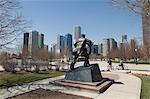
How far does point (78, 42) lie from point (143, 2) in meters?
8.82

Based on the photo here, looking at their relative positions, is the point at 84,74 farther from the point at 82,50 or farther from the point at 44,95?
the point at 44,95

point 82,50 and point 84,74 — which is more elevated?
point 82,50

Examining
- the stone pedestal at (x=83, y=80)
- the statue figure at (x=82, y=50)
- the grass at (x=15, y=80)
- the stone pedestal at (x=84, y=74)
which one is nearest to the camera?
the stone pedestal at (x=83, y=80)

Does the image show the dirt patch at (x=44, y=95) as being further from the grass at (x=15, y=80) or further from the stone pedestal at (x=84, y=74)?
the grass at (x=15, y=80)

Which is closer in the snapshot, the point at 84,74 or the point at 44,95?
the point at 44,95

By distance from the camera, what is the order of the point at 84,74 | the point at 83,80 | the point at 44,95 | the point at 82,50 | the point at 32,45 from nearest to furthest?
1. the point at 44,95
2. the point at 83,80
3. the point at 84,74
4. the point at 82,50
5. the point at 32,45

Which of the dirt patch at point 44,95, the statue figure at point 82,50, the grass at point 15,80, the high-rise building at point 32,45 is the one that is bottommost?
the dirt patch at point 44,95

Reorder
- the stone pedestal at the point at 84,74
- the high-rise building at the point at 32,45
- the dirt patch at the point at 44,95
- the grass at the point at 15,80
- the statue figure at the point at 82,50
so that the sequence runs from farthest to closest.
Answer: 1. the high-rise building at the point at 32,45
2. the statue figure at the point at 82,50
3. the grass at the point at 15,80
4. the stone pedestal at the point at 84,74
5. the dirt patch at the point at 44,95

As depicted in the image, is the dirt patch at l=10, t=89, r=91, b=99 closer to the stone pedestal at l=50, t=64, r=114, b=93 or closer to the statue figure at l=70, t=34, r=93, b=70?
the stone pedestal at l=50, t=64, r=114, b=93

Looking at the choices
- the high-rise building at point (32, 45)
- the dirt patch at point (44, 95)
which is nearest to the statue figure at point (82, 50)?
the dirt patch at point (44, 95)

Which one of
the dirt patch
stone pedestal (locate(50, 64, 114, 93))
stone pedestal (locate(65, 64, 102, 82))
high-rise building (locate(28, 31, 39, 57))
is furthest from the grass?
high-rise building (locate(28, 31, 39, 57))

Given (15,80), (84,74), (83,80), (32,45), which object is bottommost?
(15,80)

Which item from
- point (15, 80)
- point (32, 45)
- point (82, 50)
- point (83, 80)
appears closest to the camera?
point (83, 80)

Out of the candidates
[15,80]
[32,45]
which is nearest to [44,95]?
[15,80]
